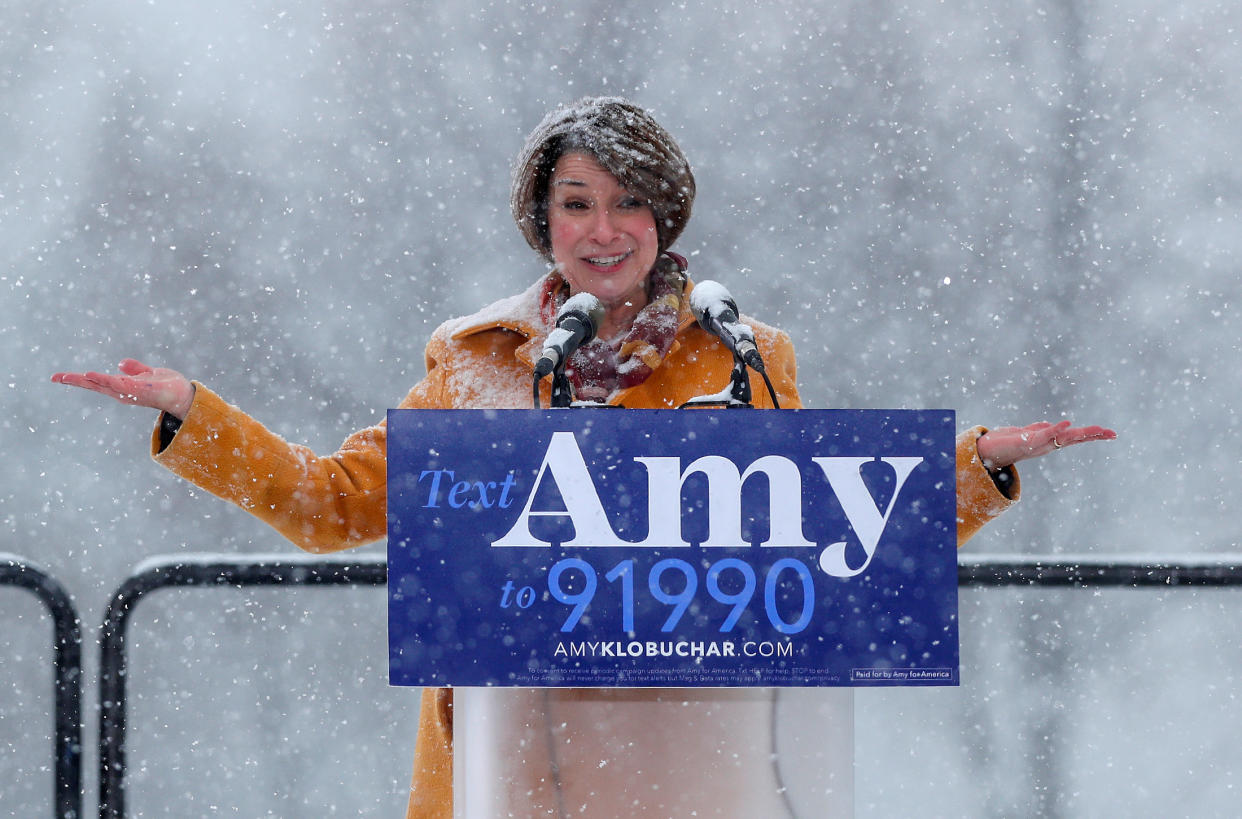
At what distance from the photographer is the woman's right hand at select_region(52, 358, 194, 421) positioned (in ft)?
3.29

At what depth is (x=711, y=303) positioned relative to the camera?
38.3 inches

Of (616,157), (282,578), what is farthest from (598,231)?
(282,578)

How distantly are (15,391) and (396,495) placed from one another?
12624 millimetres

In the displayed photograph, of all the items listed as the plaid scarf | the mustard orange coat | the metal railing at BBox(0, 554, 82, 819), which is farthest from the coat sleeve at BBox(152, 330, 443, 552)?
the metal railing at BBox(0, 554, 82, 819)

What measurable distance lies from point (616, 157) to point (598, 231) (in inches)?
3.1

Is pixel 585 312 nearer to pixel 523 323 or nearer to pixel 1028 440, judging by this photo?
pixel 523 323

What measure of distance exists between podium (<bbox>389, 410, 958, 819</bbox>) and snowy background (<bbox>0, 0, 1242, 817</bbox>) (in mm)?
8978

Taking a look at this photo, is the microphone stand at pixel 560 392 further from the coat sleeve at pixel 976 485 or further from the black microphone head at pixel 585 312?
the coat sleeve at pixel 976 485

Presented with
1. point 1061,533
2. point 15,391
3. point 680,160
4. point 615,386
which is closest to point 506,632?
point 615,386

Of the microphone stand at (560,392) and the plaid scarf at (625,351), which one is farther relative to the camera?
the plaid scarf at (625,351)

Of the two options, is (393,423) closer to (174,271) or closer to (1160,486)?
(174,271)

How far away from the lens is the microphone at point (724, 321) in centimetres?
91

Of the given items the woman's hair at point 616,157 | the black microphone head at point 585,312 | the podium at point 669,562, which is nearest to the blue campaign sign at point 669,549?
the podium at point 669,562

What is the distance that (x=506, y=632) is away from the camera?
86 cm
